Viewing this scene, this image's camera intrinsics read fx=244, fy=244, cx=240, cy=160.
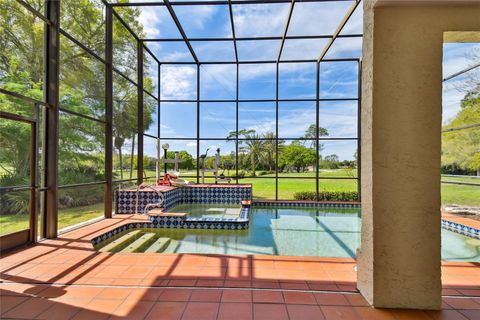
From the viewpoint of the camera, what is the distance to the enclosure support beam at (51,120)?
141 inches

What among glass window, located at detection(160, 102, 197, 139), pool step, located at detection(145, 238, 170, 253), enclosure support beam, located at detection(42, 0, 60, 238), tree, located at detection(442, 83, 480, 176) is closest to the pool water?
pool step, located at detection(145, 238, 170, 253)

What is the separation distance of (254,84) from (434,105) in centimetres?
716

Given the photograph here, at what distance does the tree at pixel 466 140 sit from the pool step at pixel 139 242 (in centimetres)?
784

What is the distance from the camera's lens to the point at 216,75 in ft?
27.5

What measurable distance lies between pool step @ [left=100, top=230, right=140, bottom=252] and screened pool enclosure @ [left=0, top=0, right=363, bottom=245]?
0.80 m

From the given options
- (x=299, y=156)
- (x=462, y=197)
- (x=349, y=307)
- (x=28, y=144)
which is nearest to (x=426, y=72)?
(x=349, y=307)

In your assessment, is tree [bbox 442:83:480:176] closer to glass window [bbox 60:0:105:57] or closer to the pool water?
the pool water

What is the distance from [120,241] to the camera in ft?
13.4

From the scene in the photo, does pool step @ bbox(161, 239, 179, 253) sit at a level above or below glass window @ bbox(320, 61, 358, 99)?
below

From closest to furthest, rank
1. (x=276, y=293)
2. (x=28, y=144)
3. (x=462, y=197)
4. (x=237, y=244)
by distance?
(x=276, y=293) < (x=28, y=144) < (x=237, y=244) < (x=462, y=197)

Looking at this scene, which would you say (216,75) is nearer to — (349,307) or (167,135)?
(167,135)

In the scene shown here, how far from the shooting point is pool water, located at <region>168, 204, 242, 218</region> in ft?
20.1

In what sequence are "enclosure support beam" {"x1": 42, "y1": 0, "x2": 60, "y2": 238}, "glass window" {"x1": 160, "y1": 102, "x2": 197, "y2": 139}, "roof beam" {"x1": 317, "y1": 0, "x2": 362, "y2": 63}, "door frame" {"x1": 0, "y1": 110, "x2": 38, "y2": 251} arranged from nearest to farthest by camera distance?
"door frame" {"x1": 0, "y1": 110, "x2": 38, "y2": 251}
"enclosure support beam" {"x1": 42, "y1": 0, "x2": 60, "y2": 238}
"roof beam" {"x1": 317, "y1": 0, "x2": 362, "y2": 63}
"glass window" {"x1": 160, "y1": 102, "x2": 197, "y2": 139}

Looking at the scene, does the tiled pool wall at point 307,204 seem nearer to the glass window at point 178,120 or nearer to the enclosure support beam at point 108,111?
the glass window at point 178,120
